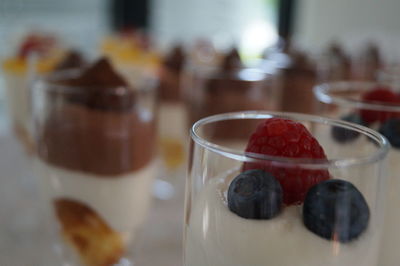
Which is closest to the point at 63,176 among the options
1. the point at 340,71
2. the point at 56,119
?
the point at 56,119

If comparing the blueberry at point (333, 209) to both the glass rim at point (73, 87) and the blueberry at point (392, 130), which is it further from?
the glass rim at point (73, 87)

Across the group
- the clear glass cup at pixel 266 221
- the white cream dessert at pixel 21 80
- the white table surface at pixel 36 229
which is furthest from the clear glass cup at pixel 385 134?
the white cream dessert at pixel 21 80

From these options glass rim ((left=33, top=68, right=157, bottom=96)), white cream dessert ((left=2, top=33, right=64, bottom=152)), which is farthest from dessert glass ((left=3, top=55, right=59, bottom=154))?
glass rim ((left=33, top=68, right=157, bottom=96))

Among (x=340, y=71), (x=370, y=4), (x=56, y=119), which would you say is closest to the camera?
(x=56, y=119)

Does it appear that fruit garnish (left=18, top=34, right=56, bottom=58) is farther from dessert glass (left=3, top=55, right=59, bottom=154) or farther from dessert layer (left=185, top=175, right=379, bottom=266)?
dessert layer (left=185, top=175, right=379, bottom=266)

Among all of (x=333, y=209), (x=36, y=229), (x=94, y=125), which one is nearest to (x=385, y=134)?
(x=333, y=209)

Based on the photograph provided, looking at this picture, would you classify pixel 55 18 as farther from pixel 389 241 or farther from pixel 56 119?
pixel 389 241
